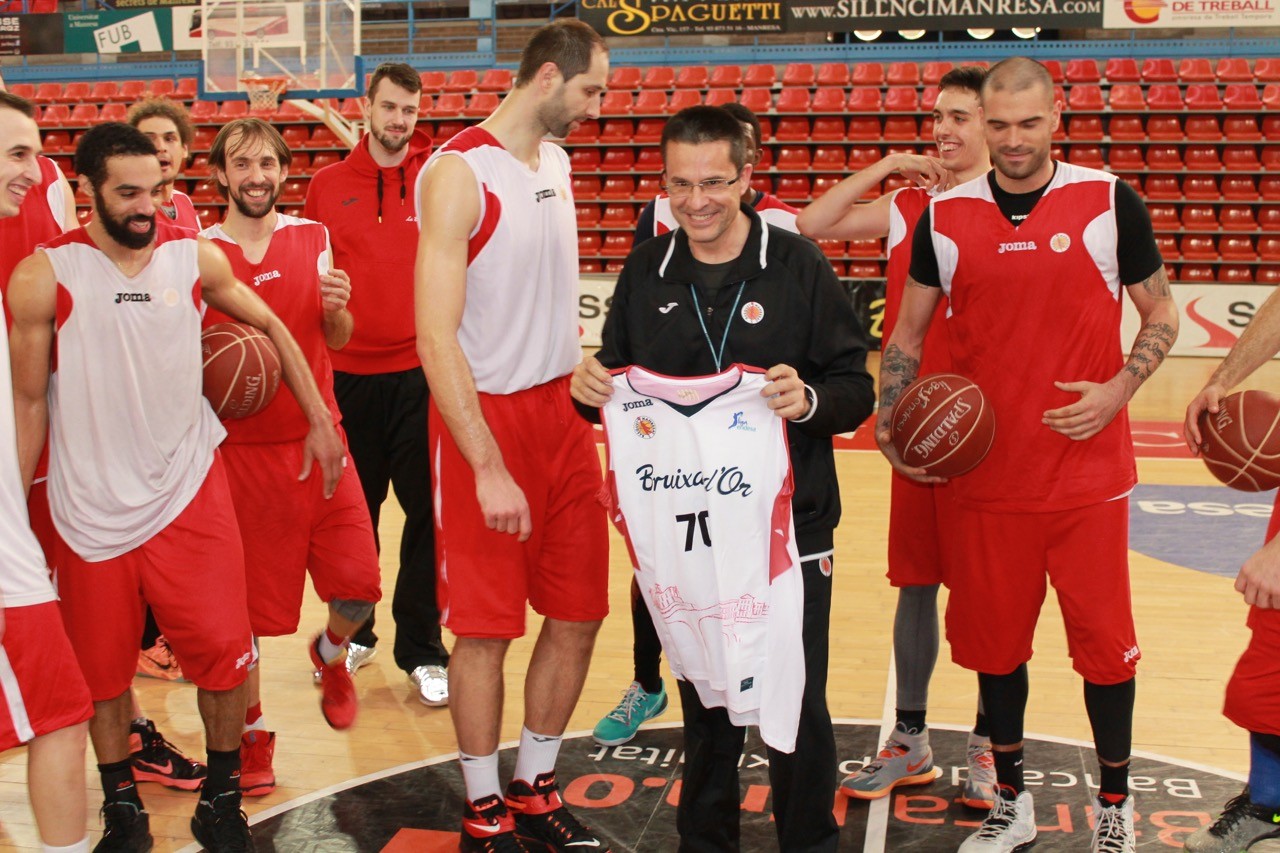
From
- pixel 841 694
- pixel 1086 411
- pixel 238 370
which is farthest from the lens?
pixel 841 694

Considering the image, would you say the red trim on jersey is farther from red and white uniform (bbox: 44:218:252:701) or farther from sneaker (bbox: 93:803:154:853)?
sneaker (bbox: 93:803:154:853)

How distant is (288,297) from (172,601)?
121 centimetres

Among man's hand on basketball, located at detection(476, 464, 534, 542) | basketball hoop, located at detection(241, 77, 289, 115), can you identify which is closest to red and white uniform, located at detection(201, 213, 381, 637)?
man's hand on basketball, located at detection(476, 464, 534, 542)

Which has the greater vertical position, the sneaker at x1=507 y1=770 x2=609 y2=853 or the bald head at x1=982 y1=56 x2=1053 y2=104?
the bald head at x1=982 y1=56 x2=1053 y2=104

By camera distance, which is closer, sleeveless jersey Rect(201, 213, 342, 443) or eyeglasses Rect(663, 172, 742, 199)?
eyeglasses Rect(663, 172, 742, 199)

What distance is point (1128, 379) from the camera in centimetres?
330

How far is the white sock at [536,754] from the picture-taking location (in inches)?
144

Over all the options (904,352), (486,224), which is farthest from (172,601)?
(904,352)

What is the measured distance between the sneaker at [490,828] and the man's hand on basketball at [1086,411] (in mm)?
1837

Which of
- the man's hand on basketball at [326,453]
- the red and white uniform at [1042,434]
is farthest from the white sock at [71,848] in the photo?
the red and white uniform at [1042,434]

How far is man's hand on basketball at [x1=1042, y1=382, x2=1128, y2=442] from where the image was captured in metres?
3.26

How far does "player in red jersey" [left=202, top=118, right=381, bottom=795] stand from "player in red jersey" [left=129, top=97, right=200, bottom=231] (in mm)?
151

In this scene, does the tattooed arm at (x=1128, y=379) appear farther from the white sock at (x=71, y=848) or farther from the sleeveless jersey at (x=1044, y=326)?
the white sock at (x=71, y=848)

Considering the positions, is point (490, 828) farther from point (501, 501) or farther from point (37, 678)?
point (37, 678)
